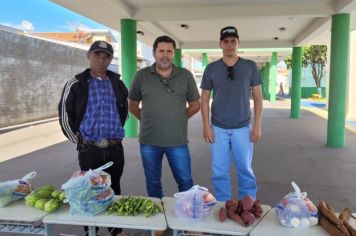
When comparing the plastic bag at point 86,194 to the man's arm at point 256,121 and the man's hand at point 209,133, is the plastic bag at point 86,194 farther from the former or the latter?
the man's arm at point 256,121

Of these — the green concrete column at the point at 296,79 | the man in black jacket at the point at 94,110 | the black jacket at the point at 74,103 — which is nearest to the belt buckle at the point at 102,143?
the man in black jacket at the point at 94,110

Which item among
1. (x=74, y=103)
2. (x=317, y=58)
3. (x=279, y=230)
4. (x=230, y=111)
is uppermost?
(x=317, y=58)

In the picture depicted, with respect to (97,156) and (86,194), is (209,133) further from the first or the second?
(86,194)

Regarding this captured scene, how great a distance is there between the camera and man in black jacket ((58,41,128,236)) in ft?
10.5

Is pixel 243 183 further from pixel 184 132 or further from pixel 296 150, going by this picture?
pixel 296 150

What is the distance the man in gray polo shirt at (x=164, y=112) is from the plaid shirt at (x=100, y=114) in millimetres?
371

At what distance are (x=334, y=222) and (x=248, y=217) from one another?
0.50 m

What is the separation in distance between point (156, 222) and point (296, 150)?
22.4 ft

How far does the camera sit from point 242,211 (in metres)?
2.49

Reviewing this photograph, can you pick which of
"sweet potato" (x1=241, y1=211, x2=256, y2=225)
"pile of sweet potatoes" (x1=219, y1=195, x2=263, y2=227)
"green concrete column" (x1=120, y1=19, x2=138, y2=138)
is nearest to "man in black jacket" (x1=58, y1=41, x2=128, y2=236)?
"pile of sweet potatoes" (x1=219, y1=195, x2=263, y2=227)

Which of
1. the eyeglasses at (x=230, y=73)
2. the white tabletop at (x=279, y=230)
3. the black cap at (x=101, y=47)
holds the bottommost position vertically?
the white tabletop at (x=279, y=230)

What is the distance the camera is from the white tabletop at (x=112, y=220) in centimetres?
241

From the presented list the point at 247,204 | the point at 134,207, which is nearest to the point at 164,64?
the point at 134,207

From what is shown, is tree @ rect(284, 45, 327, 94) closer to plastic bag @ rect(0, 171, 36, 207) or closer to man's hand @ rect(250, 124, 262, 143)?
man's hand @ rect(250, 124, 262, 143)
